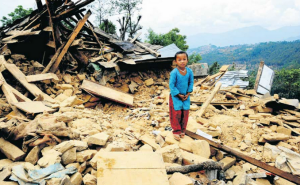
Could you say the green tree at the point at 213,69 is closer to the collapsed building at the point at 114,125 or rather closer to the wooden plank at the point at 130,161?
the collapsed building at the point at 114,125

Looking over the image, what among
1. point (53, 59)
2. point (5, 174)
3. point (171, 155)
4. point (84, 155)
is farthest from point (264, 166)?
point (53, 59)

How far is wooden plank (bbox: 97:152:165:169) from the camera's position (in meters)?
1.69

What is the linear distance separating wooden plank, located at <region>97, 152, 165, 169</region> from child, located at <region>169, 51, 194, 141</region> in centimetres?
120

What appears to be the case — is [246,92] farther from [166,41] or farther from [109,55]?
[166,41]

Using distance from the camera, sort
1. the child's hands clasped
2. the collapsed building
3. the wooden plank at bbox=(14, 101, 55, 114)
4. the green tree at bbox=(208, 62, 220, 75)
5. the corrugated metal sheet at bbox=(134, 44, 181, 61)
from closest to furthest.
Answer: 1. the collapsed building
2. the child's hands clasped
3. the wooden plank at bbox=(14, 101, 55, 114)
4. the corrugated metal sheet at bbox=(134, 44, 181, 61)
5. the green tree at bbox=(208, 62, 220, 75)

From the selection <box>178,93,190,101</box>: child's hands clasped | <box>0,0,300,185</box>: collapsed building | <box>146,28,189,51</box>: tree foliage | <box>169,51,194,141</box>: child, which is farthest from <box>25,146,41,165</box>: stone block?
<box>146,28,189,51</box>: tree foliage

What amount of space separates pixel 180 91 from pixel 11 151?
252 centimetres

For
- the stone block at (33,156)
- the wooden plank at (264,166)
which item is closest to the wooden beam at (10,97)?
the stone block at (33,156)

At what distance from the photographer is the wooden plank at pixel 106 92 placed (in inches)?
207

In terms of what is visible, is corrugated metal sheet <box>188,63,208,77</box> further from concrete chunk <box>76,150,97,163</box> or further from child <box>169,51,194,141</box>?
concrete chunk <box>76,150,97,163</box>

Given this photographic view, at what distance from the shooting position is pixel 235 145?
3.29 metres

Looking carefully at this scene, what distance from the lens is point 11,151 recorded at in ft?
6.84

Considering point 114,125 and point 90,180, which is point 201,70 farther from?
point 90,180

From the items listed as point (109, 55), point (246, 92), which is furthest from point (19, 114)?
point (246, 92)
